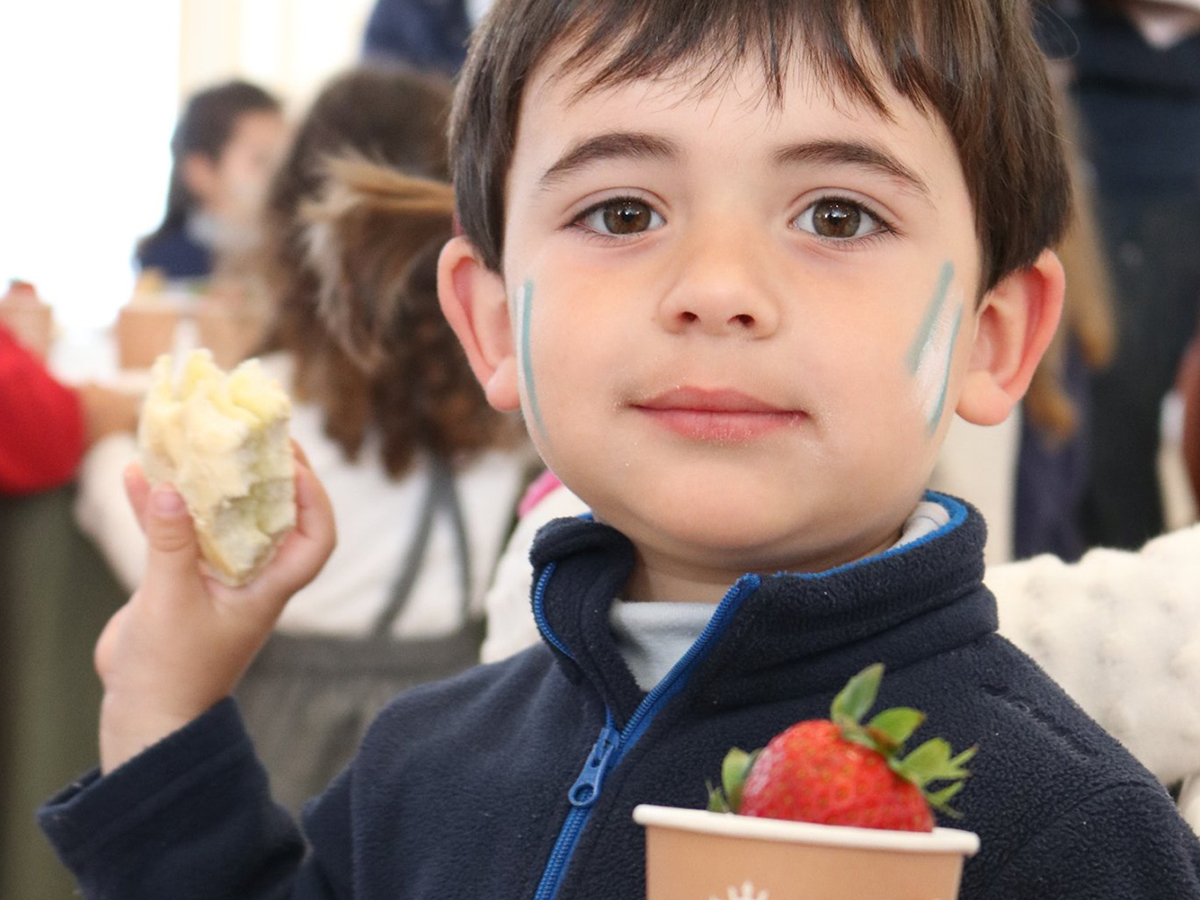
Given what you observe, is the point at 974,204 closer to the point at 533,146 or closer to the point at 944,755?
the point at 533,146

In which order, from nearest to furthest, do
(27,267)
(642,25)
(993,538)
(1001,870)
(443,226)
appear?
(1001,870) → (642,25) → (443,226) → (993,538) → (27,267)

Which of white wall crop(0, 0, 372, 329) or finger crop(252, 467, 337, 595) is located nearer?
finger crop(252, 467, 337, 595)

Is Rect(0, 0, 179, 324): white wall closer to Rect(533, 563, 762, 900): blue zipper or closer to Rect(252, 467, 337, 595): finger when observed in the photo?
Rect(252, 467, 337, 595): finger

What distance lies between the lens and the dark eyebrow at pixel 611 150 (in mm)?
886

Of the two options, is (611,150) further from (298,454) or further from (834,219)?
(298,454)

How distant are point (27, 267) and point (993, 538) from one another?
4.14 m

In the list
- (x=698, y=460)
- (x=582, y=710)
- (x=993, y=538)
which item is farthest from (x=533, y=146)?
(x=993, y=538)

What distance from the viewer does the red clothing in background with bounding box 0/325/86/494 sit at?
1.85m

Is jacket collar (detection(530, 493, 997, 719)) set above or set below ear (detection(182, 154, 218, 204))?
below

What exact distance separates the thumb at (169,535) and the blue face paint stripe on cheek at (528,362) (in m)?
0.30

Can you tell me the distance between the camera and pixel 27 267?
5.49 metres

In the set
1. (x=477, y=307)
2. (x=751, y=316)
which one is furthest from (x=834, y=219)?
(x=477, y=307)

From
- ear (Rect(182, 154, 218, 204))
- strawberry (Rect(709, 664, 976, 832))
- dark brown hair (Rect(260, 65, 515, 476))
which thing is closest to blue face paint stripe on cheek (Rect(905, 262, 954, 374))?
strawberry (Rect(709, 664, 976, 832))

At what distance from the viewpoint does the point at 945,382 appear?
933mm
